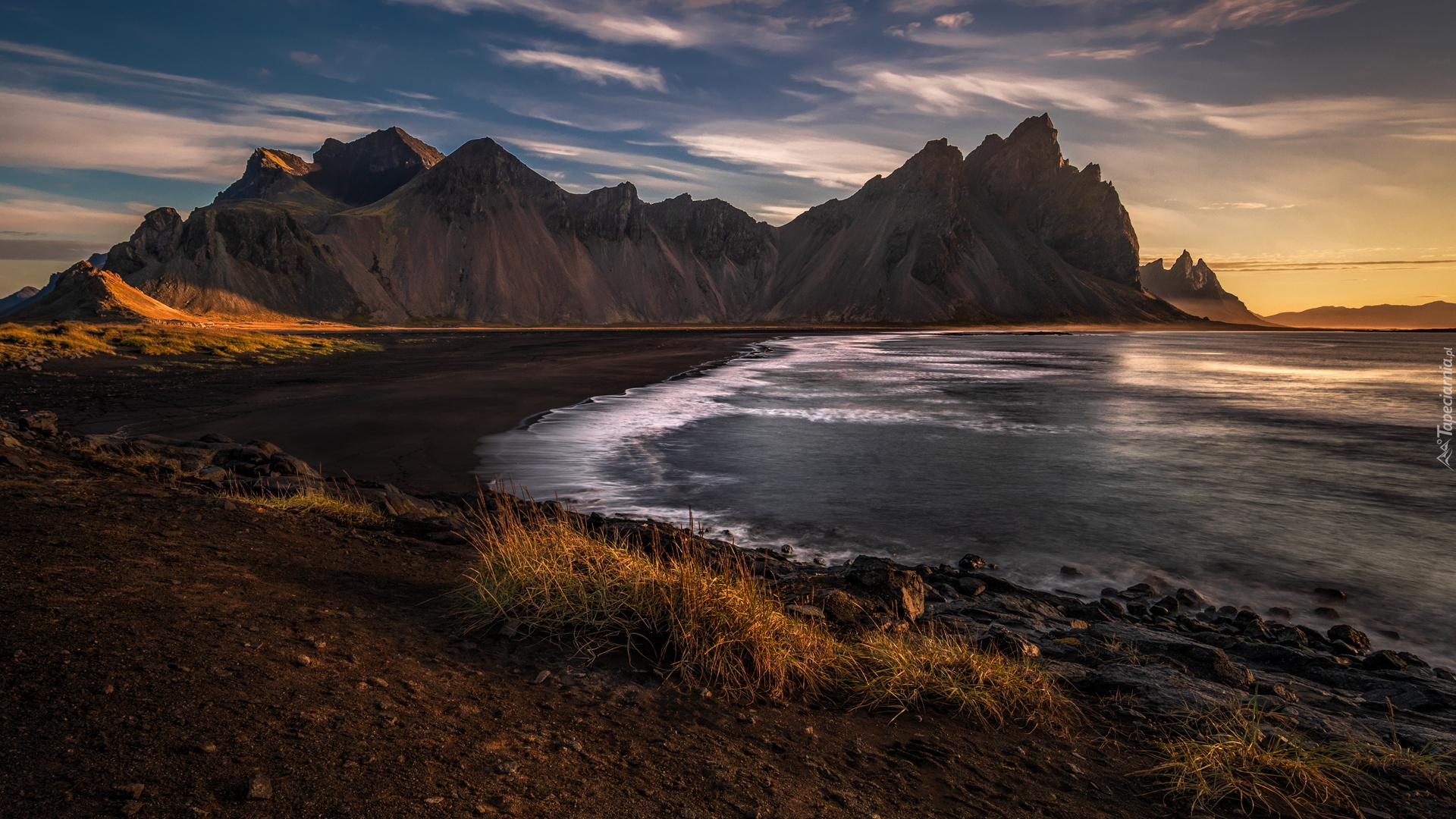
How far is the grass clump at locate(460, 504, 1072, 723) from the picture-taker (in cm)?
488

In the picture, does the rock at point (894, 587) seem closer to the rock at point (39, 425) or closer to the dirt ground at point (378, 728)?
the dirt ground at point (378, 728)

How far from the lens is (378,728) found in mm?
3508

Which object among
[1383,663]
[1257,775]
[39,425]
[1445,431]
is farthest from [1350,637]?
[1445,431]

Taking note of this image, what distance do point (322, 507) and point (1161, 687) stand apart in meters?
8.89

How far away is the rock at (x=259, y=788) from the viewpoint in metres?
2.79

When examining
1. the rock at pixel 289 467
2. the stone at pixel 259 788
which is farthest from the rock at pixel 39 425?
the stone at pixel 259 788

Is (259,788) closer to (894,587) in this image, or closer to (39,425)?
(894,587)

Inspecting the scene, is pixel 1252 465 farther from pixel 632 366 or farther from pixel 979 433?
pixel 632 366

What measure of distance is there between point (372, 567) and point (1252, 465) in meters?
20.1

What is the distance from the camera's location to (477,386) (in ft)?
98.8

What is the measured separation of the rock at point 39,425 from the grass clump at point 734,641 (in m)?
11.0


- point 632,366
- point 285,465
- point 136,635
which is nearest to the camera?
point 136,635

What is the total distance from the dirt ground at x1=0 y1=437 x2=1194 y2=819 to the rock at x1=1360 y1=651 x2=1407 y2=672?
13.6 ft

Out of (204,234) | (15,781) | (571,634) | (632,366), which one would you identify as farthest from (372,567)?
(204,234)
